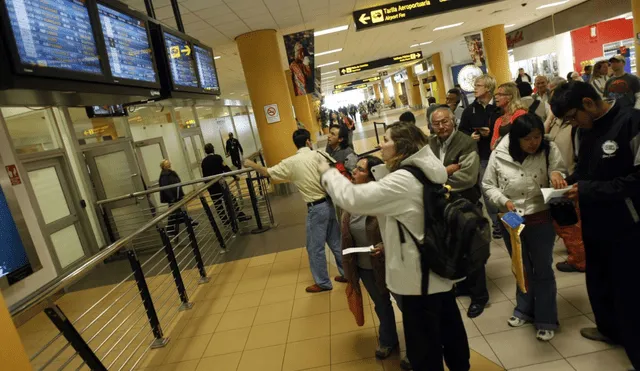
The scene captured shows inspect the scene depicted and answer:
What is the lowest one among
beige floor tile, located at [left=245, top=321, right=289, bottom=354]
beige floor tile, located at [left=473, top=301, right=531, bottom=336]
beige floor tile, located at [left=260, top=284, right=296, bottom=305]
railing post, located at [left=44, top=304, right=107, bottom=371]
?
beige floor tile, located at [left=473, top=301, right=531, bottom=336]

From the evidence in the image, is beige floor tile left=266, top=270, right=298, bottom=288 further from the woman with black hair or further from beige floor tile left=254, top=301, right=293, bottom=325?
the woman with black hair

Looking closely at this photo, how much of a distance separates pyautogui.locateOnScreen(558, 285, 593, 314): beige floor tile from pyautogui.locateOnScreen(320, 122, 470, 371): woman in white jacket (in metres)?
1.34

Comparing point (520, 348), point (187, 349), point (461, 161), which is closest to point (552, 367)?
point (520, 348)

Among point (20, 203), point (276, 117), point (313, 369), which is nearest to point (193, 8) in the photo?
point (276, 117)

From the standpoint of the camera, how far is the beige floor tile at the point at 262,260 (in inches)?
213

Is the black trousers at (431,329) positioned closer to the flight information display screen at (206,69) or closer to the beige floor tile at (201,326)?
the beige floor tile at (201,326)

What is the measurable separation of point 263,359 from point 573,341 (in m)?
2.29

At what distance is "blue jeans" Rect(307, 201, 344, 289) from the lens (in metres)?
→ 3.98

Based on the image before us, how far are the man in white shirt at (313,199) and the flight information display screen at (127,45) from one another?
120 centimetres

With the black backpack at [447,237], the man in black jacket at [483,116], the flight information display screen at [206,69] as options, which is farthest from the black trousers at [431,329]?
the flight information display screen at [206,69]

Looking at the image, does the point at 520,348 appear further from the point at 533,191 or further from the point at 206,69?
the point at 206,69

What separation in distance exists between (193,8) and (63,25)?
161 inches

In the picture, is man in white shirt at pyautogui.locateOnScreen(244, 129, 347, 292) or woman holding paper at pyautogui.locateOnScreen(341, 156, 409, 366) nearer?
woman holding paper at pyautogui.locateOnScreen(341, 156, 409, 366)

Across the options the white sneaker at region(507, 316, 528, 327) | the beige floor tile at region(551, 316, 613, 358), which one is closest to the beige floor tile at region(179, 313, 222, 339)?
the white sneaker at region(507, 316, 528, 327)
